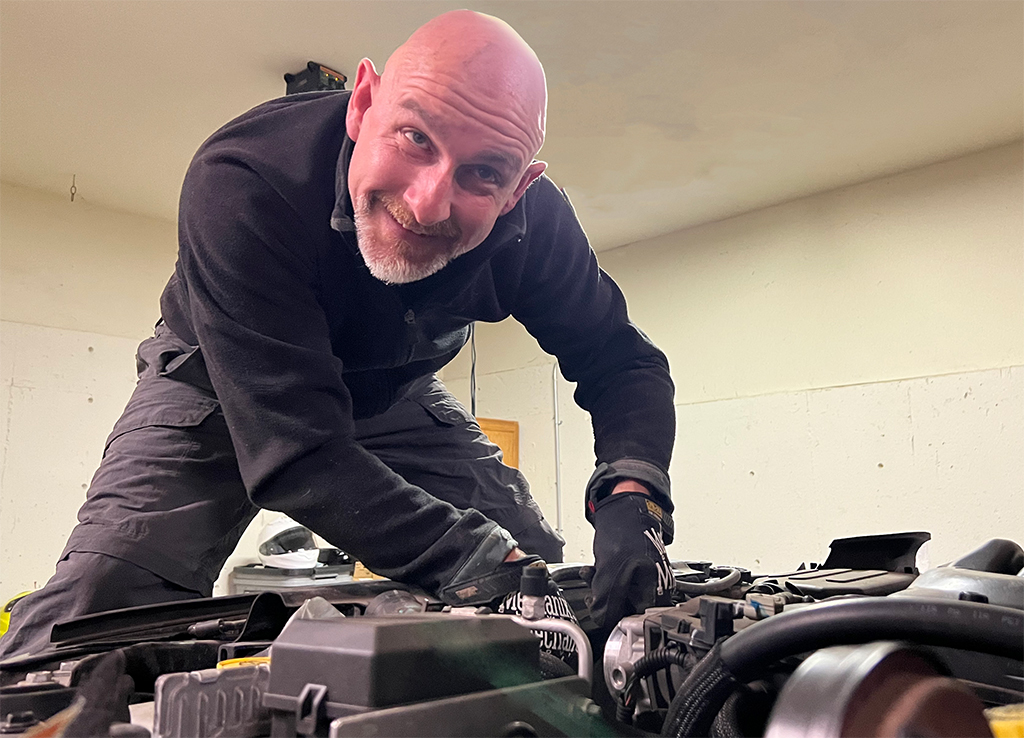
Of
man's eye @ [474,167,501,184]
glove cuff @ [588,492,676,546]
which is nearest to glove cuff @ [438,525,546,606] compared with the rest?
glove cuff @ [588,492,676,546]

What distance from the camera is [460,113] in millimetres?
987

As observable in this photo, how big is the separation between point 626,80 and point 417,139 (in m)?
1.52

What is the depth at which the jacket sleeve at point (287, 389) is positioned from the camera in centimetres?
88

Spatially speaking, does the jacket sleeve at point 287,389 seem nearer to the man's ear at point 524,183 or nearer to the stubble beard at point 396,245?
the stubble beard at point 396,245

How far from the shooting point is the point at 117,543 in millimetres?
1121

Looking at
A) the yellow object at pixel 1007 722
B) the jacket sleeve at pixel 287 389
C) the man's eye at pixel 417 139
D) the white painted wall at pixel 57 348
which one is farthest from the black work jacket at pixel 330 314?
the white painted wall at pixel 57 348

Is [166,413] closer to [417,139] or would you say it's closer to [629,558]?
[417,139]

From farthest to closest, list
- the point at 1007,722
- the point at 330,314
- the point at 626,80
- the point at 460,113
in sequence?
the point at 626,80 < the point at 330,314 < the point at 460,113 < the point at 1007,722

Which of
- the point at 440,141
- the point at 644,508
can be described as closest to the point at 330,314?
the point at 440,141

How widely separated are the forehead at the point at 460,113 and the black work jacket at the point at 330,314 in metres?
0.12

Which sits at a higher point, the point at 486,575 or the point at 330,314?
the point at 330,314

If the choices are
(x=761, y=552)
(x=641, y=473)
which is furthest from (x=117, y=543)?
(x=761, y=552)

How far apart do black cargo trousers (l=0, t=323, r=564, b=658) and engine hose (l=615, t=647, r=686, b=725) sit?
17.1 inches

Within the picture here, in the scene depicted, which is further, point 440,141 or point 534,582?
point 440,141
